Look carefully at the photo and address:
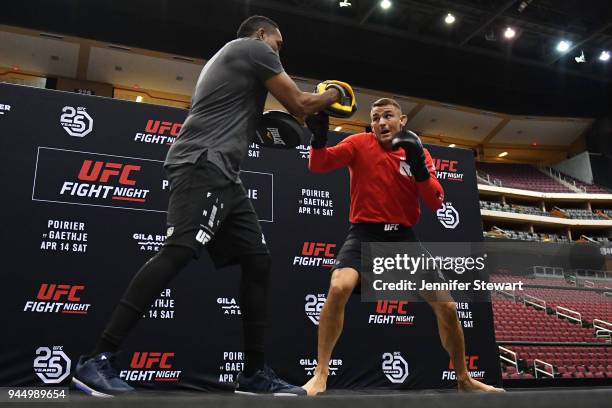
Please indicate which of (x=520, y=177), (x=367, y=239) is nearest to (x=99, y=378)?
(x=367, y=239)

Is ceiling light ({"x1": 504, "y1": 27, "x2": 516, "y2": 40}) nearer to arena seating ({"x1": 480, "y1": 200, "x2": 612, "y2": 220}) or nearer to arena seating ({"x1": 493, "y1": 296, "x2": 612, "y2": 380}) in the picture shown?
arena seating ({"x1": 480, "y1": 200, "x2": 612, "y2": 220})

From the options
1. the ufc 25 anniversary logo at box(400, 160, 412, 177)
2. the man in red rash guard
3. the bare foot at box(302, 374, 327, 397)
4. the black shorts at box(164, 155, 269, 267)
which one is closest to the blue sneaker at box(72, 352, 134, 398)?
the black shorts at box(164, 155, 269, 267)

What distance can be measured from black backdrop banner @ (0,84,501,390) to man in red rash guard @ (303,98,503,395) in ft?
4.28

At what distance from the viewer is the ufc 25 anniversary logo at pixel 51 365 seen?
3.55 m

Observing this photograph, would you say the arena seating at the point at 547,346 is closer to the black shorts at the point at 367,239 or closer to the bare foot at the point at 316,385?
the black shorts at the point at 367,239

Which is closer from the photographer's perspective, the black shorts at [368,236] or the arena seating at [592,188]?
the black shorts at [368,236]

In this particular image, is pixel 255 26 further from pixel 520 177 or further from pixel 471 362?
pixel 520 177

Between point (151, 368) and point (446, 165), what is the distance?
335cm

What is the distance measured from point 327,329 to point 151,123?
7.84 feet

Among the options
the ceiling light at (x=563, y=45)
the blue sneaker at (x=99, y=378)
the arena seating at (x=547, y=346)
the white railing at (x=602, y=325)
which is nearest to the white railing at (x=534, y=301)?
the arena seating at (x=547, y=346)

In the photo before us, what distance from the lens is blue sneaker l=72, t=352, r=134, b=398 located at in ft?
5.65

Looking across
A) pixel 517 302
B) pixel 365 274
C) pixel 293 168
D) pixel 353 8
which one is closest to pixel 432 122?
pixel 353 8

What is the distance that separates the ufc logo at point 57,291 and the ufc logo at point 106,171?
82cm

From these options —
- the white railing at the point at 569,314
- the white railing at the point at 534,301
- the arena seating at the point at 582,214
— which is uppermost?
the arena seating at the point at 582,214
